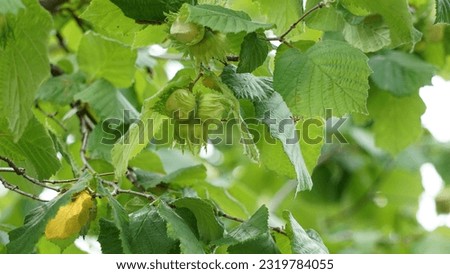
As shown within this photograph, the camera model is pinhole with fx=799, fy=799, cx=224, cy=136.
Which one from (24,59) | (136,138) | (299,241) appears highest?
(24,59)

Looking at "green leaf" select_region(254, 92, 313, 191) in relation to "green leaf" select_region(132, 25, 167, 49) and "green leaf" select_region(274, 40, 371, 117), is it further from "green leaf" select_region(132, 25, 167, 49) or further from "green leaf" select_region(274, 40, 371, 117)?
"green leaf" select_region(132, 25, 167, 49)

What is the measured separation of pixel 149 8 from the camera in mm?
1187

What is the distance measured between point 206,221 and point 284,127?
0.62 feet

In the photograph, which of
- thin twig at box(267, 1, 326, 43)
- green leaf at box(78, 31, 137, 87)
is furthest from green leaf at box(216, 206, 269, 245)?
green leaf at box(78, 31, 137, 87)

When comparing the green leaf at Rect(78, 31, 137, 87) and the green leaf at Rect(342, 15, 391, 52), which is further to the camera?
the green leaf at Rect(78, 31, 137, 87)

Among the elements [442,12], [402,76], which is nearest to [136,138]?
[442,12]

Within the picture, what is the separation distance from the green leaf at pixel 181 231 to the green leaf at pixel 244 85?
205 mm

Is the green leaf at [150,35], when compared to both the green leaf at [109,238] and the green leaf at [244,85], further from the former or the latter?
the green leaf at [109,238]

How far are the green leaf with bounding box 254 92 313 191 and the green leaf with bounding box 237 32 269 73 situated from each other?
71 millimetres

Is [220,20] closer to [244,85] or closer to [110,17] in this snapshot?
[244,85]

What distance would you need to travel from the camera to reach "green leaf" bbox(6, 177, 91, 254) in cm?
115

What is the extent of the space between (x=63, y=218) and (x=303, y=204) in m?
1.86

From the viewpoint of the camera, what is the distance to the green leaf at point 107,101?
5.42 feet

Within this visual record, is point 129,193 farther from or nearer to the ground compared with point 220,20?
nearer to the ground
